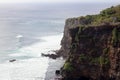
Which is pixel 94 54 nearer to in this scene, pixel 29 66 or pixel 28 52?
pixel 29 66

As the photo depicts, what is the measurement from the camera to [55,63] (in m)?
94.5

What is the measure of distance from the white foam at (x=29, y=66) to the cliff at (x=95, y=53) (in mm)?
10770

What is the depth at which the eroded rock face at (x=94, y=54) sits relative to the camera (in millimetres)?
67338

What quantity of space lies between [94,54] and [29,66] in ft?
80.0

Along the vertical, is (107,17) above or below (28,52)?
above

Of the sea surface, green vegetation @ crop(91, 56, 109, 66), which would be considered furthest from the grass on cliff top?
the sea surface

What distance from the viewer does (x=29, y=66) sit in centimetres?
9056

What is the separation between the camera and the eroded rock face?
67338 millimetres

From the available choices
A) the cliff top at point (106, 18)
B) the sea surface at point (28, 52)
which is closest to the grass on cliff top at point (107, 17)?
the cliff top at point (106, 18)

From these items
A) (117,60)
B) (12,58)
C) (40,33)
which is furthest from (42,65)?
(40,33)

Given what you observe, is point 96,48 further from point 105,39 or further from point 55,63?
point 55,63

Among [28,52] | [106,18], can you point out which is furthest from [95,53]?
[28,52]

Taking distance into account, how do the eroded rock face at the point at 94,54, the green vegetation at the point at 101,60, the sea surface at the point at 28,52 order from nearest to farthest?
the eroded rock face at the point at 94,54, the green vegetation at the point at 101,60, the sea surface at the point at 28,52

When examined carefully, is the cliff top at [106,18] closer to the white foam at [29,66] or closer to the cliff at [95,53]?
the cliff at [95,53]
